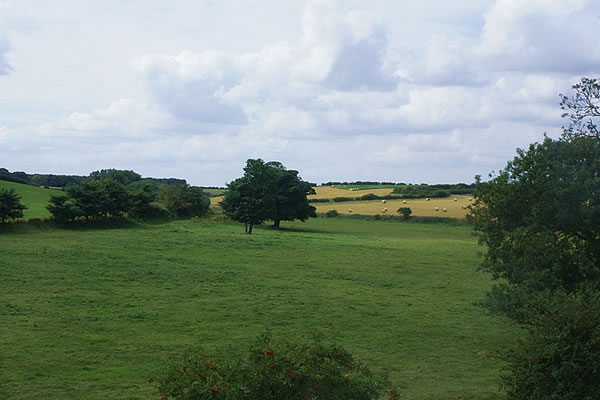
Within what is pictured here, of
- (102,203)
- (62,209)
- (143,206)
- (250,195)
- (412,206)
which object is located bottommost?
(62,209)

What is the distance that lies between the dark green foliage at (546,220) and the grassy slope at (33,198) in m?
51.2

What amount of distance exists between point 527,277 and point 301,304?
35.4 ft

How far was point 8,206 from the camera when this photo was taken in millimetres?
49750

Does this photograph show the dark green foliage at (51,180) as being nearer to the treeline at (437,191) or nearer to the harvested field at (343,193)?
the harvested field at (343,193)

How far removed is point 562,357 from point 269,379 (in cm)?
589

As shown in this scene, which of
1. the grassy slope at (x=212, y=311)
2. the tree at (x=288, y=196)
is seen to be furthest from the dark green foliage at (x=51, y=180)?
the grassy slope at (x=212, y=311)

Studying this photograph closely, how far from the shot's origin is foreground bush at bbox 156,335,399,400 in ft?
24.7

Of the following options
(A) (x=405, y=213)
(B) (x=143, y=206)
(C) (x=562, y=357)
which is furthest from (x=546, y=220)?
(A) (x=405, y=213)

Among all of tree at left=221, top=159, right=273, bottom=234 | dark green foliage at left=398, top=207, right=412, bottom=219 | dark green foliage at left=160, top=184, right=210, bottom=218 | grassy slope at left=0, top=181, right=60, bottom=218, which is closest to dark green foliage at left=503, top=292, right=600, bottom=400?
grassy slope at left=0, top=181, right=60, bottom=218

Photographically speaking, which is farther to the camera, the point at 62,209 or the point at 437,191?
the point at 437,191

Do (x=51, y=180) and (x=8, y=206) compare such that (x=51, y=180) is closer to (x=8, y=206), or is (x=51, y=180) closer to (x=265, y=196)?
(x=265, y=196)

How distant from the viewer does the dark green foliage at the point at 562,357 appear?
978cm

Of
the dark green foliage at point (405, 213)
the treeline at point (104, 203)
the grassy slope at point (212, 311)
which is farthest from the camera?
the dark green foliage at point (405, 213)

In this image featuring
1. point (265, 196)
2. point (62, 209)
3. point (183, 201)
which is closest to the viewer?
Result: point (62, 209)
